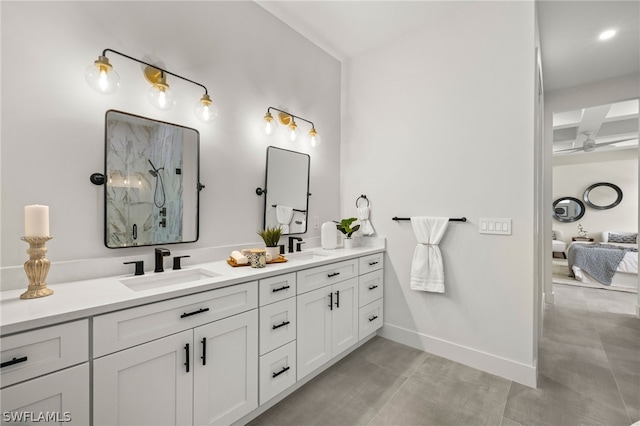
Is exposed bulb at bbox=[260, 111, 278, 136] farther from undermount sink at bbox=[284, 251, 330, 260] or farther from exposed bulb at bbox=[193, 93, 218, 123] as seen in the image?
undermount sink at bbox=[284, 251, 330, 260]

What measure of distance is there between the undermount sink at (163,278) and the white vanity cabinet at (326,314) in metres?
0.62

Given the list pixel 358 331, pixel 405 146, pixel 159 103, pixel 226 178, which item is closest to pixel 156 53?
pixel 159 103

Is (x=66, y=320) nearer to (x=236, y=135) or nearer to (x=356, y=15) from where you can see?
(x=236, y=135)

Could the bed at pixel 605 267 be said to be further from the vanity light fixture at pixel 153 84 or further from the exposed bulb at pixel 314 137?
the vanity light fixture at pixel 153 84

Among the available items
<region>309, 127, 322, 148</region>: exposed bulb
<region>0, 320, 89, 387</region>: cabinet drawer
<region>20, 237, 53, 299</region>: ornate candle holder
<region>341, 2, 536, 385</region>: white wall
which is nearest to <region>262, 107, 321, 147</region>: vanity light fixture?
<region>309, 127, 322, 148</region>: exposed bulb

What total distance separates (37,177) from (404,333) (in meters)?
2.84

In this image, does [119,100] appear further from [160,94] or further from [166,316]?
[166,316]

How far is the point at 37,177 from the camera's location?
1358 millimetres

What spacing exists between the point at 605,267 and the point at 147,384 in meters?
6.64

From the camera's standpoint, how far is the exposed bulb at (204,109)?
1875 millimetres

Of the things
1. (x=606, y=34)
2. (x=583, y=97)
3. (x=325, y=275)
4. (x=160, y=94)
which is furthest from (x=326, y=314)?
(x=583, y=97)

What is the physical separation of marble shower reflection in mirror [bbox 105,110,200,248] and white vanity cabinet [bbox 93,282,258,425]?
0.62m

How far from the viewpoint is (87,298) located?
45.2 inches

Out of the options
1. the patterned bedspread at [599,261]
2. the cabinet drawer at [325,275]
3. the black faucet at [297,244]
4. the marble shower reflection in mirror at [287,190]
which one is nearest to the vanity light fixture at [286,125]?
the marble shower reflection in mirror at [287,190]
